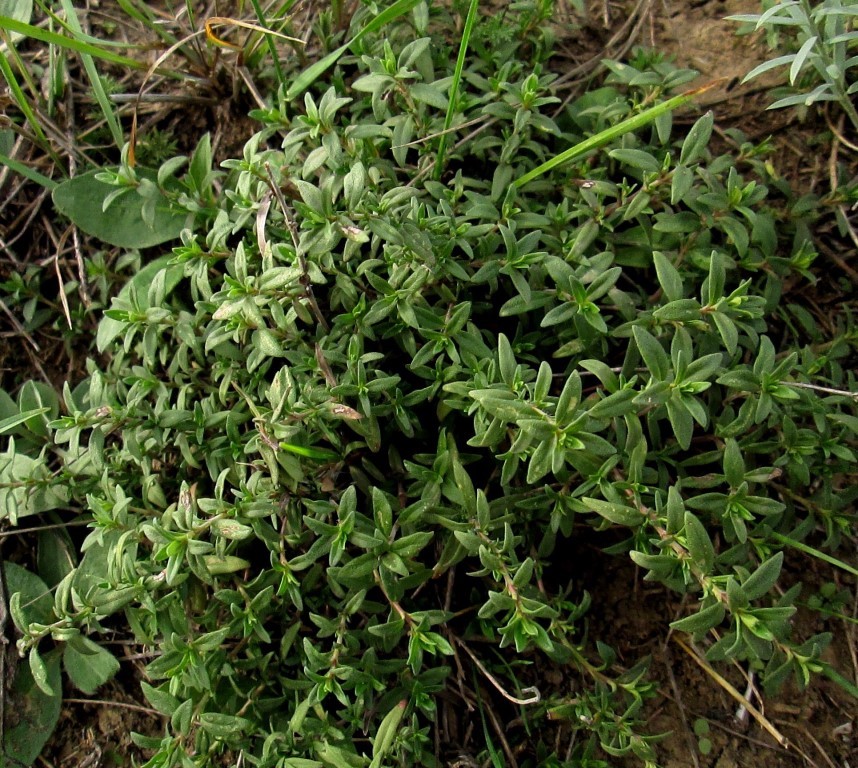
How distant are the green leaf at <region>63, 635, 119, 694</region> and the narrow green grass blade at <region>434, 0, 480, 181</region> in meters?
2.08

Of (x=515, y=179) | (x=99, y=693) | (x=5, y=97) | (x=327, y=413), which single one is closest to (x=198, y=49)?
(x=5, y=97)

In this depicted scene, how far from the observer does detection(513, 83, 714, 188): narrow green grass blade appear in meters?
2.39

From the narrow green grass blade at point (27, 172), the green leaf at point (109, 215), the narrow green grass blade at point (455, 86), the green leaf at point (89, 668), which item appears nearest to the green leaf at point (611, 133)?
the narrow green grass blade at point (455, 86)

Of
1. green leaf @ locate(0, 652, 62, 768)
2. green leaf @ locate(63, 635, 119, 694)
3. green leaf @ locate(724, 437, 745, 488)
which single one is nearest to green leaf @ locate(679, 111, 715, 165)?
green leaf @ locate(724, 437, 745, 488)

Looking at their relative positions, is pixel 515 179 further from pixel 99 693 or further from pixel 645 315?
pixel 99 693

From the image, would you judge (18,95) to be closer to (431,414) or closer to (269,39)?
(269,39)

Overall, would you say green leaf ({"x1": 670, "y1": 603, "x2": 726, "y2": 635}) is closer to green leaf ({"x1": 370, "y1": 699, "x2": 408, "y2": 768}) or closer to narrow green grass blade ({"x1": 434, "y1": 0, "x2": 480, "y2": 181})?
green leaf ({"x1": 370, "y1": 699, "x2": 408, "y2": 768})

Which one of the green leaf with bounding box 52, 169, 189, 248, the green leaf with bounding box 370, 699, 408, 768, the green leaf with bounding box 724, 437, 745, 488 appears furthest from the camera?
the green leaf with bounding box 52, 169, 189, 248

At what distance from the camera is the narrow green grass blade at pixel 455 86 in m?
2.43

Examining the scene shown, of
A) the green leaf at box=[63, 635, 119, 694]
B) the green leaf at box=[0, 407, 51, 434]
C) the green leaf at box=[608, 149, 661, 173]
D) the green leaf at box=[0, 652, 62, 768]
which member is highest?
the green leaf at box=[608, 149, 661, 173]

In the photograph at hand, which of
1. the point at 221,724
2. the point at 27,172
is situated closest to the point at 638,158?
the point at 221,724

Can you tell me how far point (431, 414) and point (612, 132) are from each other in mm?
1088

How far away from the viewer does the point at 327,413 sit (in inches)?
94.0

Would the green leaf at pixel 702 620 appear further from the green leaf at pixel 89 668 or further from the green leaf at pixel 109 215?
the green leaf at pixel 109 215
